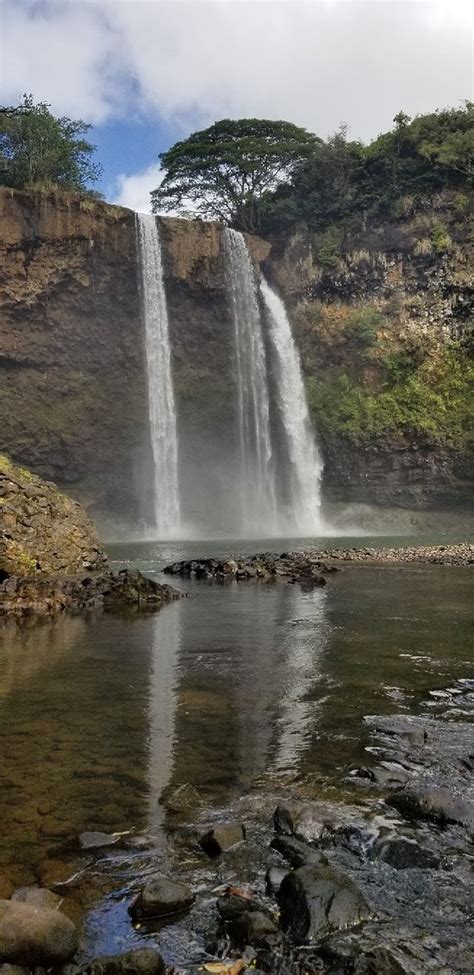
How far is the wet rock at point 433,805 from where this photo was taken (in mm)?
3838

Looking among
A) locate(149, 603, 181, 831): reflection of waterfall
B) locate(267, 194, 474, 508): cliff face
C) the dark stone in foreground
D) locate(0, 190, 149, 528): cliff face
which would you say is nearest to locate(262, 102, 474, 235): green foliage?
locate(267, 194, 474, 508): cliff face

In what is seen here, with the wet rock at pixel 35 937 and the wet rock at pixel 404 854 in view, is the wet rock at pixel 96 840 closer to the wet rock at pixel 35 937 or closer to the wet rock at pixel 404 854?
the wet rock at pixel 35 937

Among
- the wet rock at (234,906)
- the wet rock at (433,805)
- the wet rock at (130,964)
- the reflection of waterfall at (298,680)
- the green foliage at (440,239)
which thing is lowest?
the reflection of waterfall at (298,680)

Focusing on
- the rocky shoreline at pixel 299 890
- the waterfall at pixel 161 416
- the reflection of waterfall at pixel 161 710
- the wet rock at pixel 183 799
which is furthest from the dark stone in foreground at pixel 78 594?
the waterfall at pixel 161 416

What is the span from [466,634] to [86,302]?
33.8 m

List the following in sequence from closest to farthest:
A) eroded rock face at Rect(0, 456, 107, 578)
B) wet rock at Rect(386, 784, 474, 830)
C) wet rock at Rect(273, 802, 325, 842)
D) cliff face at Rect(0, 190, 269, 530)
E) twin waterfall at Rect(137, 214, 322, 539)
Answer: wet rock at Rect(273, 802, 325, 842) < wet rock at Rect(386, 784, 474, 830) < eroded rock face at Rect(0, 456, 107, 578) < cliff face at Rect(0, 190, 269, 530) < twin waterfall at Rect(137, 214, 322, 539)

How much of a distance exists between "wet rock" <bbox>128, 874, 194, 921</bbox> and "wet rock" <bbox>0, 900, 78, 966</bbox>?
0.30 meters

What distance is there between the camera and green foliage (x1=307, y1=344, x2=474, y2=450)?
38938 mm

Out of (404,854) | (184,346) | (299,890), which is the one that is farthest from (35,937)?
(184,346)

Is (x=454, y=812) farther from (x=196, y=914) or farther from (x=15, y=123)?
(x=15, y=123)

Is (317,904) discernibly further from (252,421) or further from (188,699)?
(252,421)

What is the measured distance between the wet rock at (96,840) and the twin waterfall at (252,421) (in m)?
35.9

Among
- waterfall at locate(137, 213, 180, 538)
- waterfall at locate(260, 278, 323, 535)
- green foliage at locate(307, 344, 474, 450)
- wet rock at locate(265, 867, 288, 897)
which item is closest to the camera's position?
wet rock at locate(265, 867, 288, 897)

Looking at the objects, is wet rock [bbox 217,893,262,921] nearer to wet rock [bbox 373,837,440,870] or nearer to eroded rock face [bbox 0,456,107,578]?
wet rock [bbox 373,837,440,870]
